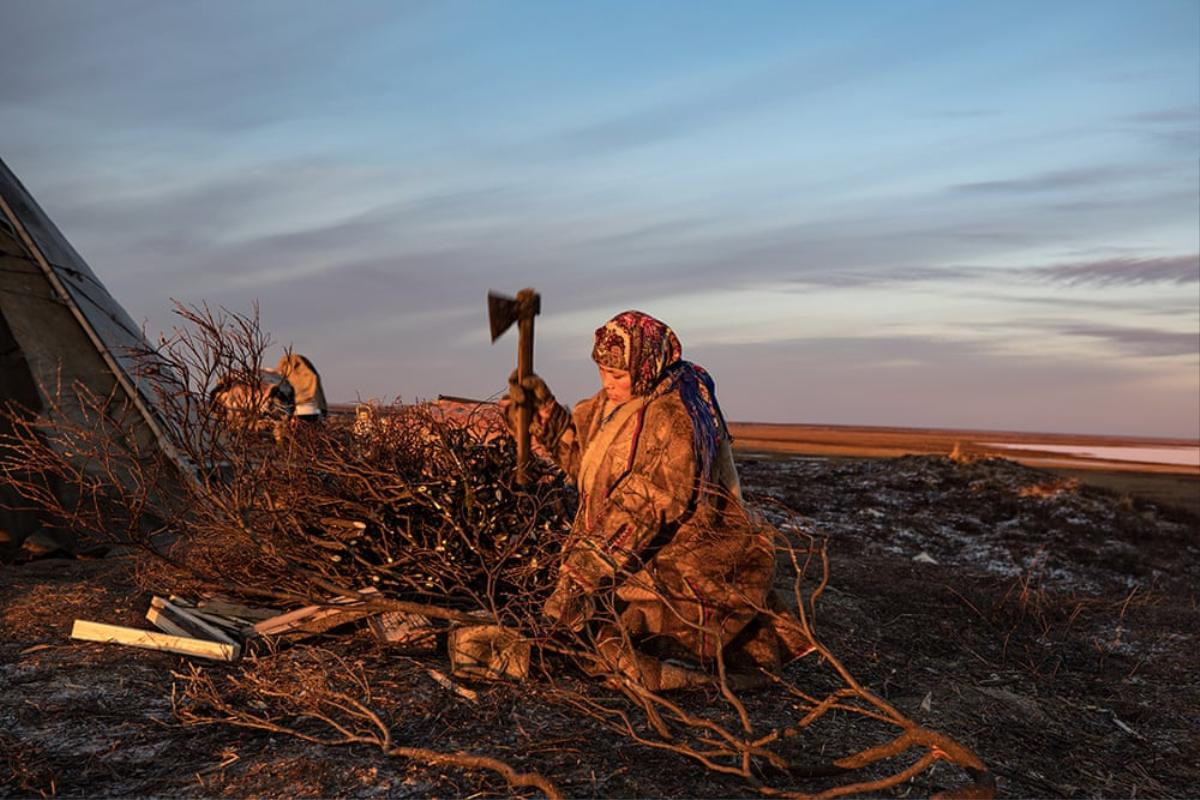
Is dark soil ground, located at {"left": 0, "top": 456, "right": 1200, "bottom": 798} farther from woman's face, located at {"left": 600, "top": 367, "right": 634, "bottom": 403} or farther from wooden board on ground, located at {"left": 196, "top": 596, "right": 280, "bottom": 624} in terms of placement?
woman's face, located at {"left": 600, "top": 367, "right": 634, "bottom": 403}

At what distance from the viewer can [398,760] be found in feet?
11.5

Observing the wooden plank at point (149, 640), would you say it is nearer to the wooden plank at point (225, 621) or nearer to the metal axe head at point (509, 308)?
the wooden plank at point (225, 621)

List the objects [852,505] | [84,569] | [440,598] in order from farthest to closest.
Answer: [852,505]
[84,569]
[440,598]

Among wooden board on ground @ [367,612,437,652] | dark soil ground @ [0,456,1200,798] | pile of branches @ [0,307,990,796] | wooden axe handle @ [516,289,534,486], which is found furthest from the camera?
wooden board on ground @ [367,612,437,652]

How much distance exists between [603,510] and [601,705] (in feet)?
2.49

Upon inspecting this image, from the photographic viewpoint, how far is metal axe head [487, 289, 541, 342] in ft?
13.8

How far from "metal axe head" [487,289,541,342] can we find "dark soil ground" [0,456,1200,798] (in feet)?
4.29

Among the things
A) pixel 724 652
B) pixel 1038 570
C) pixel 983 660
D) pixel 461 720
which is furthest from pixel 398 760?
pixel 1038 570

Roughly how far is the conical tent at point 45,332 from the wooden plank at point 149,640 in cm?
247

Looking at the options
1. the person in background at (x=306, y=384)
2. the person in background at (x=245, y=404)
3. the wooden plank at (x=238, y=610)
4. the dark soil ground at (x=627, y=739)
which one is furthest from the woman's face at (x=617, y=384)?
the person in background at (x=306, y=384)

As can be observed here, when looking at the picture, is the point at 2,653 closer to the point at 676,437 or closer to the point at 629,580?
the point at 629,580

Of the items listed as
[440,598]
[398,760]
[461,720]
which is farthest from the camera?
[440,598]

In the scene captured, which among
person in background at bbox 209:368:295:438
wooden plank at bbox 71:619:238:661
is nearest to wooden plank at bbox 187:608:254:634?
wooden plank at bbox 71:619:238:661

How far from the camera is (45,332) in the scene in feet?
23.6
